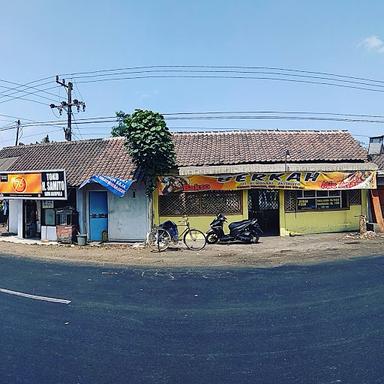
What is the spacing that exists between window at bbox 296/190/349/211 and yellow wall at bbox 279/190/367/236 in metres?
0.25

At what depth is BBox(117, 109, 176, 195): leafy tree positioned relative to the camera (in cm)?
1644

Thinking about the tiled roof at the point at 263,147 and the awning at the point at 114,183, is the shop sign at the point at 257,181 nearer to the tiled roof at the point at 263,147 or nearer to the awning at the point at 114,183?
the tiled roof at the point at 263,147

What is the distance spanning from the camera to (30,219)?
21.0 m

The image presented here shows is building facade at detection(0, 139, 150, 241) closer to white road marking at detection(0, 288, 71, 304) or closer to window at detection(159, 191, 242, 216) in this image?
window at detection(159, 191, 242, 216)

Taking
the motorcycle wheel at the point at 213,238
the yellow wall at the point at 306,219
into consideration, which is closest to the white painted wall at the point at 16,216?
the yellow wall at the point at 306,219

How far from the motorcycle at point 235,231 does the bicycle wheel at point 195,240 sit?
1.66ft

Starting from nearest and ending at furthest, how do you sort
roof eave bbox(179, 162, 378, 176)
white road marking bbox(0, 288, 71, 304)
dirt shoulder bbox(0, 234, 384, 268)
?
white road marking bbox(0, 288, 71, 304)
dirt shoulder bbox(0, 234, 384, 268)
roof eave bbox(179, 162, 378, 176)

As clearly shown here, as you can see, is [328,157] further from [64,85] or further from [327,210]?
[64,85]

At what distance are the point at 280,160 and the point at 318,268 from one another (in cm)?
886

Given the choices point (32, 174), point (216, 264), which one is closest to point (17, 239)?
point (32, 174)

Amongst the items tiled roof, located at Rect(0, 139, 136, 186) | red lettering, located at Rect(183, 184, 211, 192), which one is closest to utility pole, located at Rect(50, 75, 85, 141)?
tiled roof, located at Rect(0, 139, 136, 186)

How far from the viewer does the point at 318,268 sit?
35.4ft

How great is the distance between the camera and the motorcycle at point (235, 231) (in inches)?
640

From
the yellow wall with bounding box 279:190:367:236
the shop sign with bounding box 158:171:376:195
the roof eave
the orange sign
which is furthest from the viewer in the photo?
the orange sign
